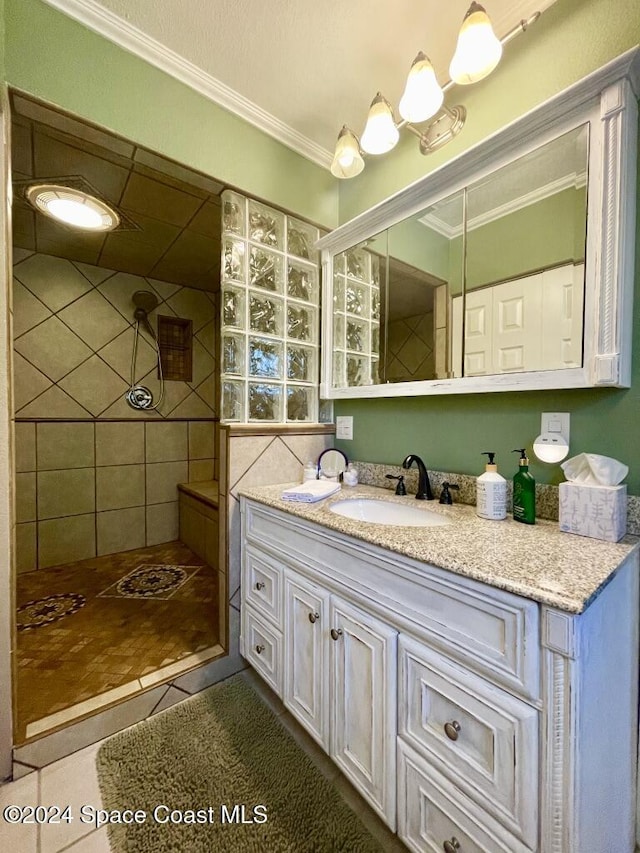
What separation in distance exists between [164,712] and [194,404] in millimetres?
2105

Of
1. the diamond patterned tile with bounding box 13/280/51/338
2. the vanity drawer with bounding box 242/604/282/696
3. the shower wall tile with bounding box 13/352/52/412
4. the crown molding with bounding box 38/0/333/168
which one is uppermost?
the crown molding with bounding box 38/0/333/168

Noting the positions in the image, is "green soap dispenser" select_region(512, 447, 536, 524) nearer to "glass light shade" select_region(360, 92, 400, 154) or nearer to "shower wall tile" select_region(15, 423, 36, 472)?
"glass light shade" select_region(360, 92, 400, 154)

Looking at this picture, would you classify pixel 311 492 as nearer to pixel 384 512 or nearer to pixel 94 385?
pixel 384 512

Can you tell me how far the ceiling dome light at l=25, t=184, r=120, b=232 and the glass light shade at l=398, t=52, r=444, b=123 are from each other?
1.32 metres

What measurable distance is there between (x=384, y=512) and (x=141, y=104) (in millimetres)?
1633

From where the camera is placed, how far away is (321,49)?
46.2 inches

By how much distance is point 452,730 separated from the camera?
68 cm

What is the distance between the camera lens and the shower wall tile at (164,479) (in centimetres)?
270

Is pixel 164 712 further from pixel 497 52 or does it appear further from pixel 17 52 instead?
pixel 497 52

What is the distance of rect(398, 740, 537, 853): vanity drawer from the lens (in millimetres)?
633

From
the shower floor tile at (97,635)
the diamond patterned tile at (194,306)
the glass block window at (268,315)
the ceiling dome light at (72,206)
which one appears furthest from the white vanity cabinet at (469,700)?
the diamond patterned tile at (194,306)

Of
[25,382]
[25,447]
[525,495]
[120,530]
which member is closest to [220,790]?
[525,495]

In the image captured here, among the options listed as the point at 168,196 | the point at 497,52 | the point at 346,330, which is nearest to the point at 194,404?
the point at 168,196

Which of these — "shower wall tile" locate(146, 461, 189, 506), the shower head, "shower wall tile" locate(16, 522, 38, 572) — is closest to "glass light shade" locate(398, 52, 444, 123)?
the shower head
